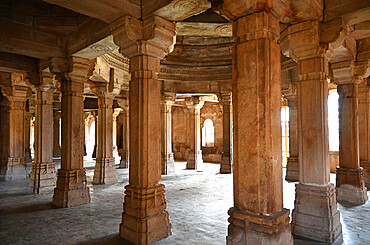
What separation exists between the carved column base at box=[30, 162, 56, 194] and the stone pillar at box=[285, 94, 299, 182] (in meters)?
8.49

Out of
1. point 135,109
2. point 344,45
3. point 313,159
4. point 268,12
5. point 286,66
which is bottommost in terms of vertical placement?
point 313,159

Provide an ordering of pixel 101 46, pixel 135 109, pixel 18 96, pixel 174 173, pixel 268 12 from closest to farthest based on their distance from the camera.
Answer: pixel 268 12 < pixel 135 109 < pixel 101 46 < pixel 18 96 < pixel 174 173

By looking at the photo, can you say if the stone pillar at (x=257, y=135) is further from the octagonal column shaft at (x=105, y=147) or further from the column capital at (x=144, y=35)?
the octagonal column shaft at (x=105, y=147)

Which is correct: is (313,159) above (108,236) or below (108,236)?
above

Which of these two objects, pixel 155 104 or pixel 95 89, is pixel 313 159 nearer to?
pixel 155 104

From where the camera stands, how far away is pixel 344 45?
17.3 ft

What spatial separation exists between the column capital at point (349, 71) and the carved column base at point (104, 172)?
318 inches

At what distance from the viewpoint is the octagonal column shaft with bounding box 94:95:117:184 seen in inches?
384

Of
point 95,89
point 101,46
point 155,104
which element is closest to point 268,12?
point 155,104

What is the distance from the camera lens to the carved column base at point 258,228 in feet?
8.71

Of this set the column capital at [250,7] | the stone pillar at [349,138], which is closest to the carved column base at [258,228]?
the column capital at [250,7]

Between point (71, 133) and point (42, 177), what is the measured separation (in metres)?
2.79

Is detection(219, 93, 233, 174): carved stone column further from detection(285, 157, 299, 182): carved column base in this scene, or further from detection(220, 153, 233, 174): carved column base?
detection(285, 157, 299, 182): carved column base

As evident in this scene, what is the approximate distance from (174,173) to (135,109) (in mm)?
8113
